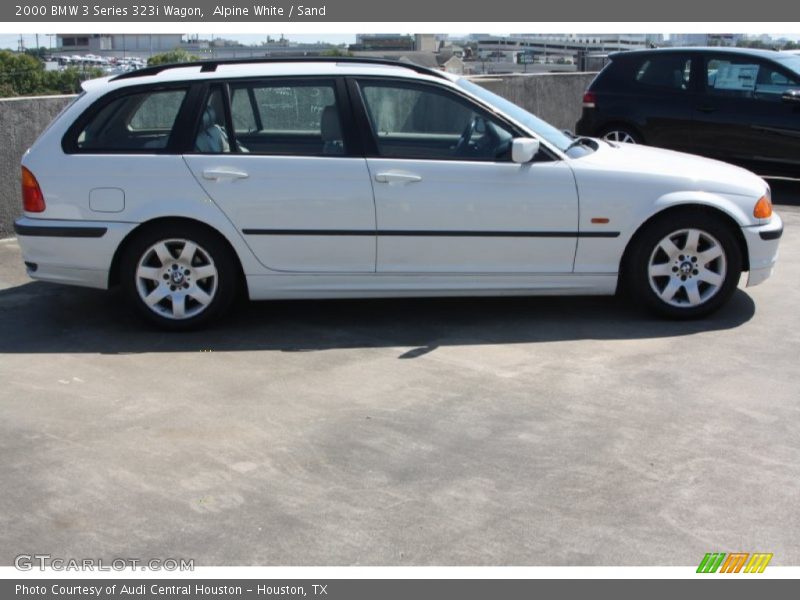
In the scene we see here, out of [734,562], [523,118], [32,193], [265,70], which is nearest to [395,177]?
[523,118]

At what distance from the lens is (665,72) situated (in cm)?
1172

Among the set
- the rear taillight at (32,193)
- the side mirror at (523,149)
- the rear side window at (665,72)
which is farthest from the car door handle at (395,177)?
the rear side window at (665,72)

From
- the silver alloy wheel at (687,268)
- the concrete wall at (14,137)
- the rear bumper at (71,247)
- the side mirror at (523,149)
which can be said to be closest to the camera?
the side mirror at (523,149)

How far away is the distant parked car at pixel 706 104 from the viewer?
1098 centimetres

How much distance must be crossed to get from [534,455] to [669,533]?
0.85m

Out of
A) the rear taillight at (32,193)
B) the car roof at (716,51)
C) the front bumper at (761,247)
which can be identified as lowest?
the front bumper at (761,247)

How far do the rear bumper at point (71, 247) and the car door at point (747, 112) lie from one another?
7183 millimetres

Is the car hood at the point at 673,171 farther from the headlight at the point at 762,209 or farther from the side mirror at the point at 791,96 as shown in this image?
the side mirror at the point at 791,96

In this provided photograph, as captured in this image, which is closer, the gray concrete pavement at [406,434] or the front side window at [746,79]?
the gray concrete pavement at [406,434]

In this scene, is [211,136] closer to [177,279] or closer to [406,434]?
[177,279]

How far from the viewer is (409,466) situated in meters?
4.54

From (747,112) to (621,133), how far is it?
141cm

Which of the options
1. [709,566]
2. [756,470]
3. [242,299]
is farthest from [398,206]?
[709,566]

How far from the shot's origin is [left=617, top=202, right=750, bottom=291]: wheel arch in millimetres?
6512
